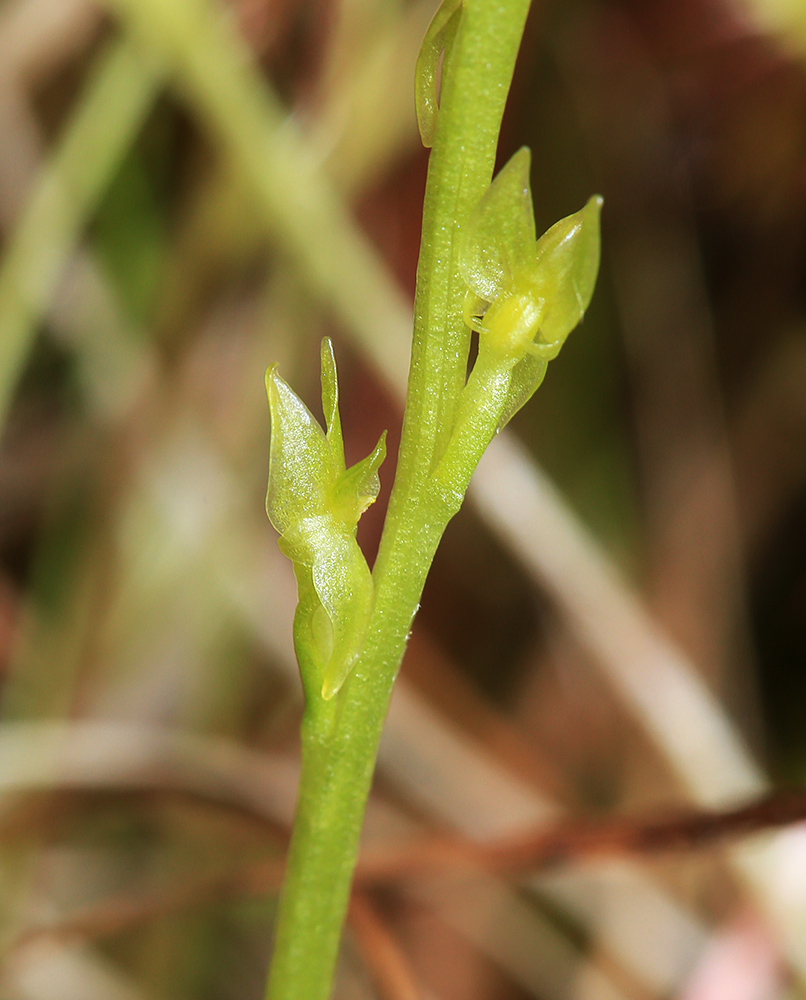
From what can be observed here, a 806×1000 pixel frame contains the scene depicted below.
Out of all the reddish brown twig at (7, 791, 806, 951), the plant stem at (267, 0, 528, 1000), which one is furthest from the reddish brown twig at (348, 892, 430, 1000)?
the plant stem at (267, 0, 528, 1000)

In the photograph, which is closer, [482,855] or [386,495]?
[482,855]

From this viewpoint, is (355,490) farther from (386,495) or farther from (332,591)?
(386,495)

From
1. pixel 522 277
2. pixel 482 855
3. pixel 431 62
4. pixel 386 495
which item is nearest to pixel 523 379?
pixel 522 277

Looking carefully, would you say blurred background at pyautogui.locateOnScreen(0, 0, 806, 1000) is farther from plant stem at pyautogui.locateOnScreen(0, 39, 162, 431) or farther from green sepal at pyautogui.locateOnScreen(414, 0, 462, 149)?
green sepal at pyautogui.locateOnScreen(414, 0, 462, 149)

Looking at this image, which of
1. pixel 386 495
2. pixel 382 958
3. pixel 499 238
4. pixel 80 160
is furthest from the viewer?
pixel 386 495

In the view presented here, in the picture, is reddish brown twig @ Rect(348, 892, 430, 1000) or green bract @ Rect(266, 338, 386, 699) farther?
reddish brown twig @ Rect(348, 892, 430, 1000)

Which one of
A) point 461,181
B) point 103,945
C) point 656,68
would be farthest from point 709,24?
point 103,945
